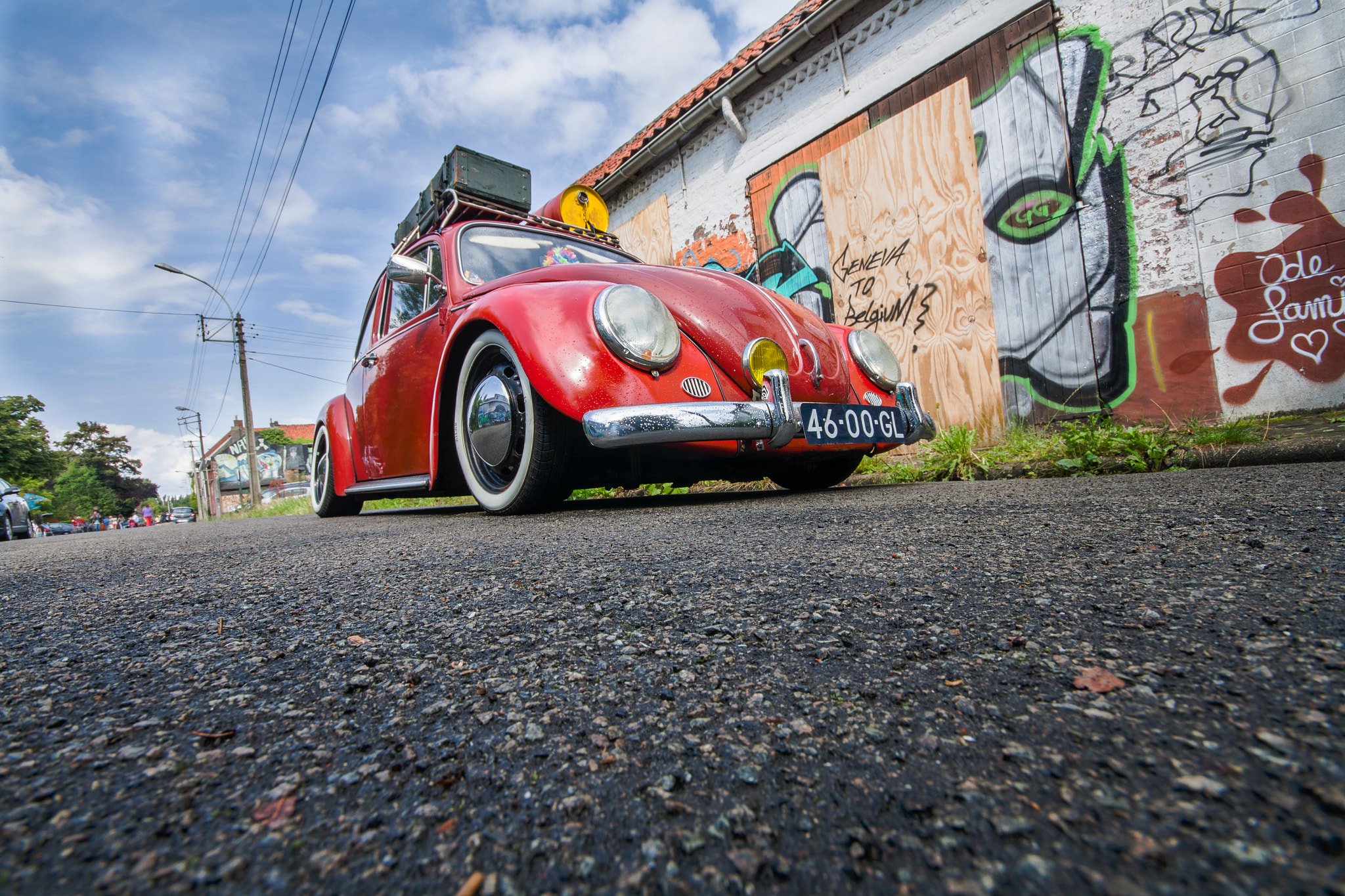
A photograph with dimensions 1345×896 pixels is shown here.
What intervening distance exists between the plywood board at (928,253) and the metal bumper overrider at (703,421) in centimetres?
336

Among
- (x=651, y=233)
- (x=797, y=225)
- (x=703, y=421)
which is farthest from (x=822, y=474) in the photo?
(x=651, y=233)

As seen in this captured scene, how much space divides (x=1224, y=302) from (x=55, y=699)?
210 inches

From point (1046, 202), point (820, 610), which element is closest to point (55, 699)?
point (820, 610)

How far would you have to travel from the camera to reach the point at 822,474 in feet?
11.2

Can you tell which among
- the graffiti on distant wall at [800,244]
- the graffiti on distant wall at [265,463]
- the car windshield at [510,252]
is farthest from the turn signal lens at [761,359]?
the graffiti on distant wall at [265,463]

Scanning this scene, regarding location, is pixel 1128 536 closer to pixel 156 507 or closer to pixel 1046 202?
pixel 1046 202

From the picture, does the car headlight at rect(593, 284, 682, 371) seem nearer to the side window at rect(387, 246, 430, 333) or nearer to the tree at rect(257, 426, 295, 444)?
the side window at rect(387, 246, 430, 333)

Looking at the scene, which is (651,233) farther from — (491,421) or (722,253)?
(491,421)

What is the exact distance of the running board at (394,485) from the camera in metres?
3.27

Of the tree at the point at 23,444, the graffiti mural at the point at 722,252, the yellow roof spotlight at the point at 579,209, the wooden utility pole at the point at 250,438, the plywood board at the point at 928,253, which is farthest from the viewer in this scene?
the tree at the point at 23,444

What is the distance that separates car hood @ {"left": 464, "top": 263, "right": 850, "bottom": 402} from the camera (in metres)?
2.47

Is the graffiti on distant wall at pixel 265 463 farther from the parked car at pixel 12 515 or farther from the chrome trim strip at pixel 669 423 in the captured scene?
the chrome trim strip at pixel 669 423

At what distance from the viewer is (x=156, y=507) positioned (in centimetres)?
6931

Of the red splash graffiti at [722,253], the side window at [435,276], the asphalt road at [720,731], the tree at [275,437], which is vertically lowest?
the asphalt road at [720,731]
